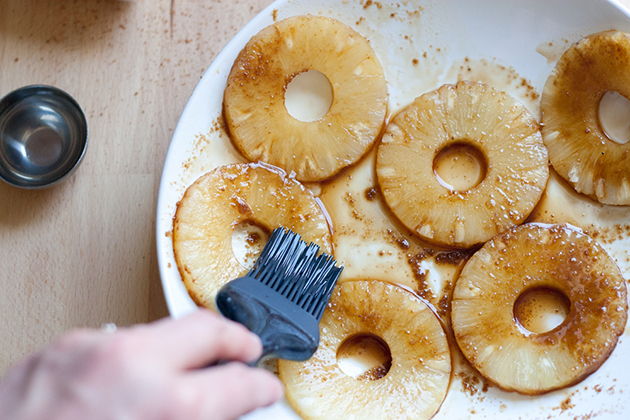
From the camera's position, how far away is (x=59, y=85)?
6.42ft

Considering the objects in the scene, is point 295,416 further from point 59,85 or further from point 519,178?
point 59,85

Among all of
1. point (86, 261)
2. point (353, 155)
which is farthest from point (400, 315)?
point (86, 261)

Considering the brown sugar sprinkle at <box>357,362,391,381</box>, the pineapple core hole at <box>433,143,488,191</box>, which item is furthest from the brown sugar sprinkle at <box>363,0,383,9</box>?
the brown sugar sprinkle at <box>357,362,391,381</box>

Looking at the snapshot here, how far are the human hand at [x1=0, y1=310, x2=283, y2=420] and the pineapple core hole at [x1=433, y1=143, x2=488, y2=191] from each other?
3.57 feet

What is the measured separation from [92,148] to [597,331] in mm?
1853

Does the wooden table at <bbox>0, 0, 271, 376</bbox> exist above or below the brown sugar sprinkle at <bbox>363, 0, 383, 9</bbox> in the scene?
below

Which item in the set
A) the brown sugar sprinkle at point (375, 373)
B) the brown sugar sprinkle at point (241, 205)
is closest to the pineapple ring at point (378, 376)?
the brown sugar sprinkle at point (375, 373)

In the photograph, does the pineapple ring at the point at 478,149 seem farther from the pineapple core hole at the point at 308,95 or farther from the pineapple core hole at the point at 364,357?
the pineapple core hole at the point at 364,357

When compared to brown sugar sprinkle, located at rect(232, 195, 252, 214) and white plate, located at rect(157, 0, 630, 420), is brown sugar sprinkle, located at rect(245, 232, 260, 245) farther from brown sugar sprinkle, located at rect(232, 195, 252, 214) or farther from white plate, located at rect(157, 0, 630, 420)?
white plate, located at rect(157, 0, 630, 420)

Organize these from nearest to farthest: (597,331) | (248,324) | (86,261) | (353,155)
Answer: (248,324), (597,331), (353,155), (86,261)

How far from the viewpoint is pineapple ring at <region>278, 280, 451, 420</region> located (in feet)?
5.31

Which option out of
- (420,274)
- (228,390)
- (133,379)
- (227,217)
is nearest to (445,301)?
(420,274)

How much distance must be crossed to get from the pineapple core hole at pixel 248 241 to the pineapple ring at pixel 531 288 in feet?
2.23

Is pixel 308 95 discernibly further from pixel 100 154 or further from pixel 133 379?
pixel 133 379
